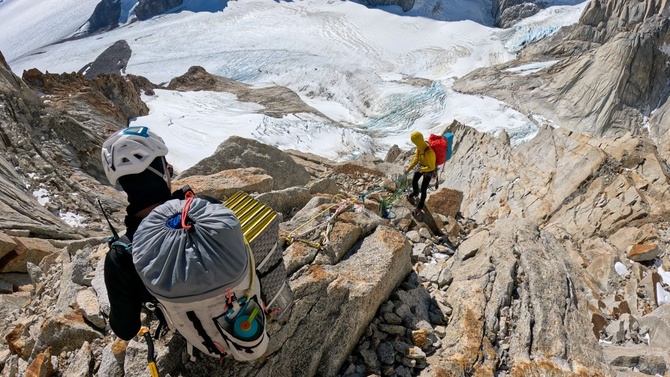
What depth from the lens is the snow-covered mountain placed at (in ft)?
96.3

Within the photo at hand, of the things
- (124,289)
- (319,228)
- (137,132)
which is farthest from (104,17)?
(124,289)

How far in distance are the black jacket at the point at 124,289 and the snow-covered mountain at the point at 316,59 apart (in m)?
18.7

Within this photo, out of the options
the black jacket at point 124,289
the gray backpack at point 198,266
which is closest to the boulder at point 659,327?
the gray backpack at point 198,266

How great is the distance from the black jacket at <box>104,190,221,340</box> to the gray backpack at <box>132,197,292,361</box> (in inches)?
12.6

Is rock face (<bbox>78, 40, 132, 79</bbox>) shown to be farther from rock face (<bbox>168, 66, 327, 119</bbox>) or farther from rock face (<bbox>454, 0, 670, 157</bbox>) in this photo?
rock face (<bbox>454, 0, 670, 157</bbox>)

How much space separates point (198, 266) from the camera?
85.8 inches

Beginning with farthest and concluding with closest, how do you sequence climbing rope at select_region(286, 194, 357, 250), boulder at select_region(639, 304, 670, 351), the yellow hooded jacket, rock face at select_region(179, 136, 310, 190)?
rock face at select_region(179, 136, 310, 190)
the yellow hooded jacket
boulder at select_region(639, 304, 670, 351)
climbing rope at select_region(286, 194, 357, 250)

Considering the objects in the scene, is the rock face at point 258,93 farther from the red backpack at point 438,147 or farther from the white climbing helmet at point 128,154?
the white climbing helmet at point 128,154

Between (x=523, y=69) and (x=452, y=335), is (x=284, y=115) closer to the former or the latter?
(x=523, y=69)

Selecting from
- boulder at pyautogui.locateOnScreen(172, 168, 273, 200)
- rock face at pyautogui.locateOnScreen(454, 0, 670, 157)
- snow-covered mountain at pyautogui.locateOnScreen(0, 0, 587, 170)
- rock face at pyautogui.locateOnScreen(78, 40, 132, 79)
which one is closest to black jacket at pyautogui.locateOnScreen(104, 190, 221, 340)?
boulder at pyautogui.locateOnScreen(172, 168, 273, 200)

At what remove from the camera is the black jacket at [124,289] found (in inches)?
99.1

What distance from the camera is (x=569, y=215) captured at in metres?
11.4

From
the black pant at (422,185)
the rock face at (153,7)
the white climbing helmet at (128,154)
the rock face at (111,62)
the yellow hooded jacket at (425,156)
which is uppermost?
the white climbing helmet at (128,154)

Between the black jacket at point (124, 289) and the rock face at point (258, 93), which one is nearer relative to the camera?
the black jacket at point (124, 289)
